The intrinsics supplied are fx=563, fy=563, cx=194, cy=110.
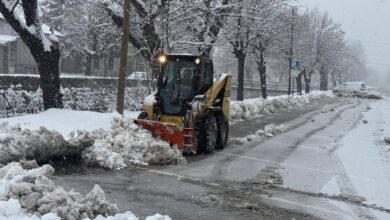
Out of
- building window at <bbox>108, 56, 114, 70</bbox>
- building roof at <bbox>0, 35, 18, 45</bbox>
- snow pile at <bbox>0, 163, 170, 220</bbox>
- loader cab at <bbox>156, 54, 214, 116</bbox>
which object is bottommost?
snow pile at <bbox>0, 163, 170, 220</bbox>

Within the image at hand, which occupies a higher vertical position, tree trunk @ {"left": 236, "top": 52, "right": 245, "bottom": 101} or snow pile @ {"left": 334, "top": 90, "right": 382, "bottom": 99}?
tree trunk @ {"left": 236, "top": 52, "right": 245, "bottom": 101}

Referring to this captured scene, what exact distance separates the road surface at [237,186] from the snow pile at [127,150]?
34 centimetres

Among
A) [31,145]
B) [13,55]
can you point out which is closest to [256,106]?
[31,145]

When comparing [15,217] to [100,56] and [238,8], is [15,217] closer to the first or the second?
[238,8]

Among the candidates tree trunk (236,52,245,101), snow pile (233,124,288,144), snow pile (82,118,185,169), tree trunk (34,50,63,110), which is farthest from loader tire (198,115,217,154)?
tree trunk (236,52,245,101)

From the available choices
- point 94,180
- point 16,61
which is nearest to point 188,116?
point 94,180

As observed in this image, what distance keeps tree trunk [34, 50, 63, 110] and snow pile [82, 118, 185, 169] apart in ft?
14.1

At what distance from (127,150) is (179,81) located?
2965 millimetres

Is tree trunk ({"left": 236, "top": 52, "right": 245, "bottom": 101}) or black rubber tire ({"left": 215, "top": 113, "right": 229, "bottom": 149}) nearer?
black rubber tire ({"left": 215, "top": 113, "right": 229, "bottom": 149})

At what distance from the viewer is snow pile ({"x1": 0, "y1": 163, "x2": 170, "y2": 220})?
6656mm

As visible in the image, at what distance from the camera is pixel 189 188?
10.2 metres

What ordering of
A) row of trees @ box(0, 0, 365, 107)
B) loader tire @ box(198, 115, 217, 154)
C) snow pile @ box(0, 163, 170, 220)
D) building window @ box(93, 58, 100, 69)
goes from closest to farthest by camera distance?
1. snow pile @ box(0, 163, 170, 220)
2. loader tire @ box(198, 115, 217, 154)
3. row of trees @ box(0, 0, 365, 107)
4. building window @ box(93, 58, 100, 69)

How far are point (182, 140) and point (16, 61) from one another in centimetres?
3686

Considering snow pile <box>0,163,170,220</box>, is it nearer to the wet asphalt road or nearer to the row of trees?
the wet asphalt road
